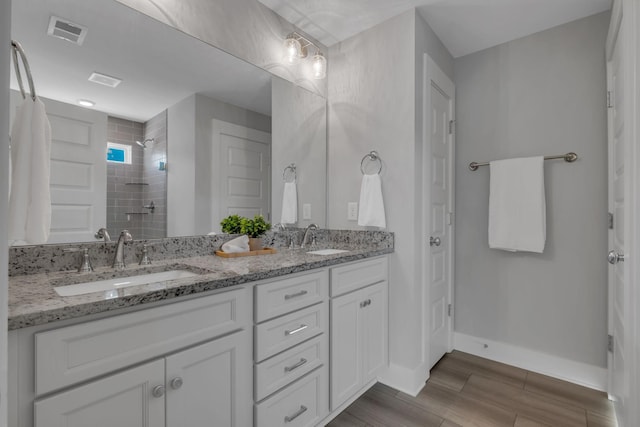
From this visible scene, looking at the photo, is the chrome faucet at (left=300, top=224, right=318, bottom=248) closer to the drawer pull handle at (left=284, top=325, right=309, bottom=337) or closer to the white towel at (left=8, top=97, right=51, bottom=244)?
the drawer pull handle at (left=284, top=325, right=309, bottom=337)

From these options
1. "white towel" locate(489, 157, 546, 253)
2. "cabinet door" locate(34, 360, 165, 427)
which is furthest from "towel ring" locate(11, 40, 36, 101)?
"white towel" locate(489, 157, 546, 253)

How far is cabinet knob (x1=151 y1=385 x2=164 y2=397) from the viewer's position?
945 millimetres

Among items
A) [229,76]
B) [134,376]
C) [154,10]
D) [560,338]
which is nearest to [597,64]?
[560,338]

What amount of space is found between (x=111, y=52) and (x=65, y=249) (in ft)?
2.80

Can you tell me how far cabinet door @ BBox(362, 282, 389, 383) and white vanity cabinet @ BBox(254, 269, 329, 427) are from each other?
363 mm

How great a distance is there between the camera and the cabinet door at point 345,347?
160cm

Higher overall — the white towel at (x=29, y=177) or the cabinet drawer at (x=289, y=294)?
the white towel at (x=29, y=177)

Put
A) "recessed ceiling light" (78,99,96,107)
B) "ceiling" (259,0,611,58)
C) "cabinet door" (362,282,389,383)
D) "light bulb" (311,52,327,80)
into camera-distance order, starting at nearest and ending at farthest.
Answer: "recessed ceiling light" (78,99,96,107)
"cabinet door" (362,282,389,383)
"ceiling" (259,0,611,58)
"light bulb" (311,52,327,80)

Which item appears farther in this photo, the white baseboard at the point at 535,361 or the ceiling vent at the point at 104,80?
the white baseboard at the point at 535,361

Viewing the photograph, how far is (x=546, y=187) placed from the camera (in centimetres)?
220

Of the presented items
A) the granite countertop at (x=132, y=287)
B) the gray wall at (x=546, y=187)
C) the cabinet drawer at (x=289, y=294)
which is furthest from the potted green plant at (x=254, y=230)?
the gray wall at (x=546, y=187)

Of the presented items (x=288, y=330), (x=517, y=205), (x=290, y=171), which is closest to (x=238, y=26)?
(x=290, y=171)

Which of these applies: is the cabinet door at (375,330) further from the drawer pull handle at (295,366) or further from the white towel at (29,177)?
the white towel at (29,177)

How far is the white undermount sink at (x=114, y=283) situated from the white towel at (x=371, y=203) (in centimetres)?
115
